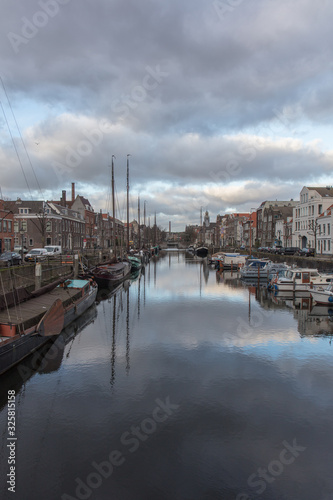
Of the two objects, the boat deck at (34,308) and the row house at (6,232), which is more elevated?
the row house at (6,232)

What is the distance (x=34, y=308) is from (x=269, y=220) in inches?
3556

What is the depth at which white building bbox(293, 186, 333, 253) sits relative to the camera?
66.1 meters

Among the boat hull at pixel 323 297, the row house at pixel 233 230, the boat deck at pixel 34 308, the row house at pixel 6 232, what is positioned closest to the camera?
the boat deck at pixel 34 308

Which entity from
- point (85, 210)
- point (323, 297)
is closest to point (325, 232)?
point (323, 297)

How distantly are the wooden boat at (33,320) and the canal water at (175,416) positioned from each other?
69cm

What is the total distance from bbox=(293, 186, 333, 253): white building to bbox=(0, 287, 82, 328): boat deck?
4994cm

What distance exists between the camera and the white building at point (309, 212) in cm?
6610

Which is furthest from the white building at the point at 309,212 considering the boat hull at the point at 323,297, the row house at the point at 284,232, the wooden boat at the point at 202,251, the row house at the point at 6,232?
the row house at the point at 6,232

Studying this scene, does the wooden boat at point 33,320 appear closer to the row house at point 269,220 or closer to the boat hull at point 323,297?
the boat hull at point 323,297

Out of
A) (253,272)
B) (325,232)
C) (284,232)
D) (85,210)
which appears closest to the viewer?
(253,272)

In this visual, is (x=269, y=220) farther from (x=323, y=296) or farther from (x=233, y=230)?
(x=323, y=296)

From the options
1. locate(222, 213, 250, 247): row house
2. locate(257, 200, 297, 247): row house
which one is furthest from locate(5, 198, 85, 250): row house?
locate(222, 213, 250, 247): row house

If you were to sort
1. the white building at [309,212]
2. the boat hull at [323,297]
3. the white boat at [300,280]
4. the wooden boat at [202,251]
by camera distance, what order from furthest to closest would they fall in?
1. the wooden boat at [202,251]
2. the white building at [309,212]
3. the white boat at [300,280]
4. the boat hull at [323,297]

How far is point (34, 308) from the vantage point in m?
18.9
